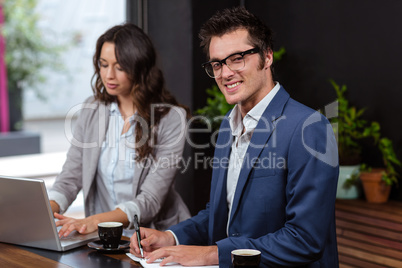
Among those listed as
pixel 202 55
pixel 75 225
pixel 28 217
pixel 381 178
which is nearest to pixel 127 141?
pixel 75 225

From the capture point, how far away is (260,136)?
6.46 feet

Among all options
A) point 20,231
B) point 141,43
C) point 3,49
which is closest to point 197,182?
point 141,43

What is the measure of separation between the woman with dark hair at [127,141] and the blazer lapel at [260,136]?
0.87 m

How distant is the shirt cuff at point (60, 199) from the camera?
2738 millimetres

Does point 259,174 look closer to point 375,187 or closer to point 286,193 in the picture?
point 286,193

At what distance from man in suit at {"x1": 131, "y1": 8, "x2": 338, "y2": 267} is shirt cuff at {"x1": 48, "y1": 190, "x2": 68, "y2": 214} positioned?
31.8 inches

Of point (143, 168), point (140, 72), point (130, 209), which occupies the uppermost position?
point (140, 72)

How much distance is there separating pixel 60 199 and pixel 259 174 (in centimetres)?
128

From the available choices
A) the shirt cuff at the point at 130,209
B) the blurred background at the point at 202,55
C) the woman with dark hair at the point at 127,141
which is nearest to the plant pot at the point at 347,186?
the blurred background at the point at 202,55

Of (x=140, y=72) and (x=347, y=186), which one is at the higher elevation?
(x=140, y=72)

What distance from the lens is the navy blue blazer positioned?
177cm

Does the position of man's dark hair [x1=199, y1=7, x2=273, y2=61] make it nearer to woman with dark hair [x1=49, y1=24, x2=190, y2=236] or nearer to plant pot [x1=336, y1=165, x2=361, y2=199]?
woman with dark hair [x1=49, y1=24, x2=190, y2=236]

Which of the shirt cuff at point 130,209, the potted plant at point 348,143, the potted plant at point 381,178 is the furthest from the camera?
the potted plant at point 348,143

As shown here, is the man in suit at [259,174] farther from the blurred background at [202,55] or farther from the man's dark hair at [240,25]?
the blurred background at [202,55]
